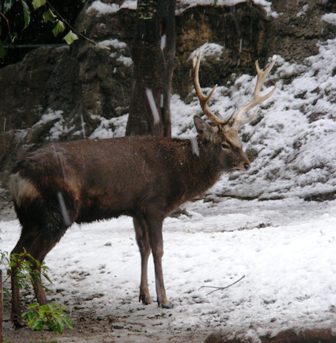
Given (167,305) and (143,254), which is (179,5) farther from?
(167,305)

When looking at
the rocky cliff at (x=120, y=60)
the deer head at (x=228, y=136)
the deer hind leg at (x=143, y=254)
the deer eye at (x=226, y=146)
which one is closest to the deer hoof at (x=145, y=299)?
the deer hind leg at (x=143, y=254)

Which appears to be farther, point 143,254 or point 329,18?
point 329,18

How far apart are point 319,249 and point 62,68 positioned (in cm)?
1158

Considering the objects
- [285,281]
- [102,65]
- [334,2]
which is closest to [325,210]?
[285,281]

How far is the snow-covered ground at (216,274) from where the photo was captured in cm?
696

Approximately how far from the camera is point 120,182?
781 centimetres

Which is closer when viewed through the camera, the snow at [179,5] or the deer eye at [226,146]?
the deer eye at [226,146]

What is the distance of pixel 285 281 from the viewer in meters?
7.58

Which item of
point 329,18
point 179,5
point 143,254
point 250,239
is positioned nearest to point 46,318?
point 143,254

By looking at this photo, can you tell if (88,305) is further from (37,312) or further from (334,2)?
(334,2)

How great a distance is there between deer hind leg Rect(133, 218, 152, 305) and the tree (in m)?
3.24

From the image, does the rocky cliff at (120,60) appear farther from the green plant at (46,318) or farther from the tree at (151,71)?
the green plant at (46,318)

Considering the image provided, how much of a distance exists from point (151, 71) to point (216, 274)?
13.7 ft

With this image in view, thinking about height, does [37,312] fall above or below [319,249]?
above
